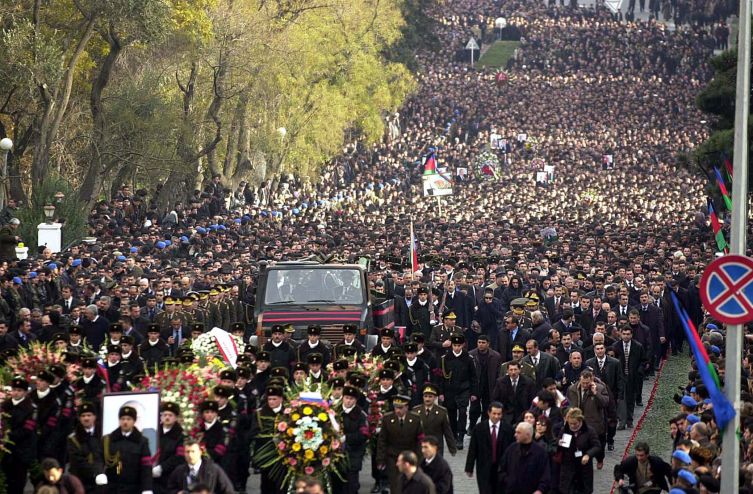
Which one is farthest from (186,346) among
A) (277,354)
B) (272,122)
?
(272,122)

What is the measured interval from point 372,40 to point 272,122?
52.5ft

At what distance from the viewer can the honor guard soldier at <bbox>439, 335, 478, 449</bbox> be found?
66.5 feet

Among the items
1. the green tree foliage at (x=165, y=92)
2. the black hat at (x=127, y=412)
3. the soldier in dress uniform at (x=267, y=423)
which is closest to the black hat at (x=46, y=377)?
the black hat at (x=127, y=412)

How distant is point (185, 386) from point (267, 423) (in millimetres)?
1005

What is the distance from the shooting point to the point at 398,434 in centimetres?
1600

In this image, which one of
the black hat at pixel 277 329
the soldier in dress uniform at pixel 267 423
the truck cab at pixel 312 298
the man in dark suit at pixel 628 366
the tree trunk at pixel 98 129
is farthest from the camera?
the tree trunk at pixel 98 129

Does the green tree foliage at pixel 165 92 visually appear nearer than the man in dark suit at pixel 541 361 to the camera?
No

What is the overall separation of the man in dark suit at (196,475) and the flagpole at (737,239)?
4.50m

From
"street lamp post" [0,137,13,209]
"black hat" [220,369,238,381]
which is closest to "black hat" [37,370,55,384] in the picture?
"black hat" [220,369,238,381]

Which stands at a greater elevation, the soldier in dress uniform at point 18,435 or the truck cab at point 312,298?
the truck cab at point 312,298

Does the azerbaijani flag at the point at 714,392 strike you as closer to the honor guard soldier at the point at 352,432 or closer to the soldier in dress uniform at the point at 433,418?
the soldier in dress uniform at the point at 433,418

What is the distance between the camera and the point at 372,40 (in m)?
68.9

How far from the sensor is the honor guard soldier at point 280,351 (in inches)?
814

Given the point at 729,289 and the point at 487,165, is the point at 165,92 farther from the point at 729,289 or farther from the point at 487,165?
the point at 729,289
